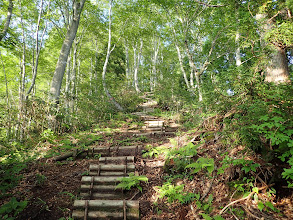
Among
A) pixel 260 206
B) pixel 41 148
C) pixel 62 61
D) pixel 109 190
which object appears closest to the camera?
pixel 260 206

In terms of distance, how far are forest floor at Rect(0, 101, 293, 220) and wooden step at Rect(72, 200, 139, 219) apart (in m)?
0.18

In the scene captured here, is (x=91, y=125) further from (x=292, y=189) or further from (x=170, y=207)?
(x=292, y=189)

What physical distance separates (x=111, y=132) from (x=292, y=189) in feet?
20.5

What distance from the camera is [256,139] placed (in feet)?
7.88

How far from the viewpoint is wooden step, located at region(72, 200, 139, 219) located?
2.89 metres

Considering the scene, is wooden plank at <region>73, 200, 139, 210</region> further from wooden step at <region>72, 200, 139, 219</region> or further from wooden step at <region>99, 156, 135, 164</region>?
wooden step at <region>99, 156, 135, 164</region>

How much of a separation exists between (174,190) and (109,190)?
151 centimetres

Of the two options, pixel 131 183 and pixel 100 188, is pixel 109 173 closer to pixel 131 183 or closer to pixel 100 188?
pixel 100 188

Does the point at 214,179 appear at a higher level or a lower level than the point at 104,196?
higher

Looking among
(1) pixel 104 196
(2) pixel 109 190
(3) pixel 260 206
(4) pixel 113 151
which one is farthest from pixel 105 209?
(3) pixel 260 206

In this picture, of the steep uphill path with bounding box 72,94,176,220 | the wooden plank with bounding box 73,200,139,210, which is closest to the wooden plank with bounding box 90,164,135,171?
the steep uphill path with bounding box 72,94,176,220

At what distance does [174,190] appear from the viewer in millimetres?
3041

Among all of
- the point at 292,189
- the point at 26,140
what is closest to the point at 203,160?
the point at 292,189

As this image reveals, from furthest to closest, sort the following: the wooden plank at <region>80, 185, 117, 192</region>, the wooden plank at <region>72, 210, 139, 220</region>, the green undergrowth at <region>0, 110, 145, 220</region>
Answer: the wooden plank at <region>80, 185, 117, 192</region> < the green undergrowth at <region>0, 110, 145, 220</region> < the wooden plank at <region>72, 210, 139, 220</region>
